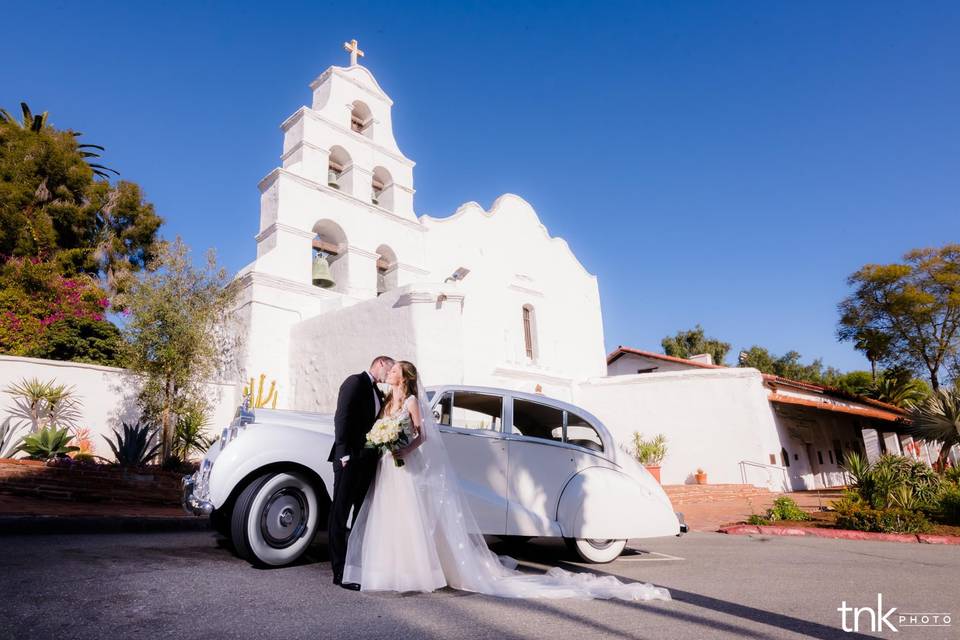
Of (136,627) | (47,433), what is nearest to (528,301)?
(47,433)

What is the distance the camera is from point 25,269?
16.6 meters

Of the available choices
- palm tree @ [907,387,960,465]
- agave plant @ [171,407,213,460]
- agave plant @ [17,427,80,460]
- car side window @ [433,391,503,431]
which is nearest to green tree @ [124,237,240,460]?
agave plant @ [171,407,213,460]

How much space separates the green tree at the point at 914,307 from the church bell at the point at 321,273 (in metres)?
26.2

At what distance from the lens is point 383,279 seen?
18000 mm

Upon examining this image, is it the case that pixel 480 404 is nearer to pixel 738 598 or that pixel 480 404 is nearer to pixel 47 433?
pixel 738 598

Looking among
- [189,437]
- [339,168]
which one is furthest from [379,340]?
[339,168]

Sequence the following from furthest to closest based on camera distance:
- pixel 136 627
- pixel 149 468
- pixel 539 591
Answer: pixel 149 468
pixel 539 591
pixel 136 627

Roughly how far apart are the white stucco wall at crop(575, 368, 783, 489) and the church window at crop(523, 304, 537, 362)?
2.30 m

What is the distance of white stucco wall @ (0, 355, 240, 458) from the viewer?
1075 cm

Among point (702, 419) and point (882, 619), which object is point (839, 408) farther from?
point (882, 619)

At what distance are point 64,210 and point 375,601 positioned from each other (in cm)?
2295

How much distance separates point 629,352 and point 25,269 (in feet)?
76.6

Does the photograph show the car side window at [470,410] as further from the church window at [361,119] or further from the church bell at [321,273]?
the church window at [361,119]

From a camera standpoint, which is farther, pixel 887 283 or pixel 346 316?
pixel 887 283
